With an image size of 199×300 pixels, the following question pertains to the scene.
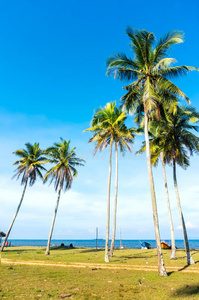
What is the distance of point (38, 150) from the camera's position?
3183 centimetres

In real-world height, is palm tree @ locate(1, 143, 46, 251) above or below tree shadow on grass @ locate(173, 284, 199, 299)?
above

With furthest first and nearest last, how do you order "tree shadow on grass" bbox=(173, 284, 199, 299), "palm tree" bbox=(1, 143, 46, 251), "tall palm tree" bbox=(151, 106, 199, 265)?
"palm tree" bbox=(1, 143, 46, 251) < "tall palm tree" bbox=(151, 106, 199, 265) < "tree shadow on grass" bbox=(173, 284, 199, 299)

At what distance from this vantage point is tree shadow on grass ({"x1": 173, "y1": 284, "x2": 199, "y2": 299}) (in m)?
7.63

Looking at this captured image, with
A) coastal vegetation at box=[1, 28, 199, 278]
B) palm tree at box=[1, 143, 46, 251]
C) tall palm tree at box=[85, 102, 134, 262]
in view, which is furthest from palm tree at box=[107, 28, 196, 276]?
palm tree at box=[1, 143, 46, 251]

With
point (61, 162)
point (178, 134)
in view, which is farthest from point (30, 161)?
point (178, 134)

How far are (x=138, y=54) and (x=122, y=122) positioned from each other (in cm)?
794

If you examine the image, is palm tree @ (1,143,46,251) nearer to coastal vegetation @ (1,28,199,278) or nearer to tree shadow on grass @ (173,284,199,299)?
coastal vegetation @ (1,28,199,278)

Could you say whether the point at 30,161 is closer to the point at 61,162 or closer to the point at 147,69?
the point at 61,162

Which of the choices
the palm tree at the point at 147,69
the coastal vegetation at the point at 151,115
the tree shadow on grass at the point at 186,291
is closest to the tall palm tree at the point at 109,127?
the coastal vegetation at the point at 151,115

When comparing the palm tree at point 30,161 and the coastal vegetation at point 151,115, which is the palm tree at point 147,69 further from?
the palm tree at point 30,161

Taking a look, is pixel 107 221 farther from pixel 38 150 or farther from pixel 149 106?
pixel 38 150

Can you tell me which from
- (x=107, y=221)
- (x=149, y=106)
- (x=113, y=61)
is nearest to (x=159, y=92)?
(x=149, y=106)

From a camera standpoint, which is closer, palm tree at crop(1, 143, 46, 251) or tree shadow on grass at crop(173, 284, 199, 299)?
tree shadow on grass at crop(173, 284, 199, 299)

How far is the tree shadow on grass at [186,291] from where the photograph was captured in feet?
25.0
